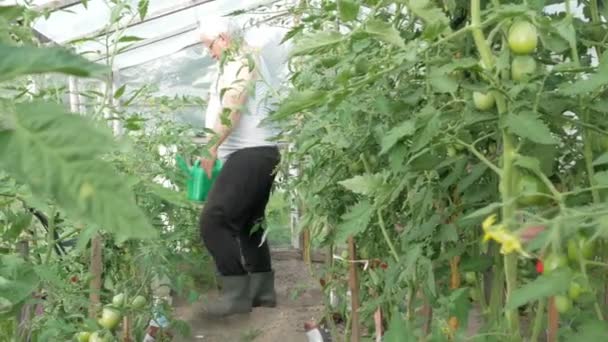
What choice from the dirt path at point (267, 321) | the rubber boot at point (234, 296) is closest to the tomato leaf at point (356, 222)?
the dirt path at point (267, 321)

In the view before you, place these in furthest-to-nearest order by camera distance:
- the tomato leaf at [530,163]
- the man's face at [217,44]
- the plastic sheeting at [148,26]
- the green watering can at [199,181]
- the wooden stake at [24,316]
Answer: the plastic sheeting at [148,26] → the green watering can at [199,181] → the man's face at [217,44] → the wooden stake at [24,316] → the tomato leaf at [530,163]

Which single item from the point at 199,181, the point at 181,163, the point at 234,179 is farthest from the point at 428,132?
the point at 199,181

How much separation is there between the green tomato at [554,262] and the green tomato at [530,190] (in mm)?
72

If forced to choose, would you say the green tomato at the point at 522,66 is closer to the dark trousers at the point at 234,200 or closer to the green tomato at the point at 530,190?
the green tomato at the point at 530,190

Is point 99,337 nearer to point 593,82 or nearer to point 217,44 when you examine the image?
point 593,82

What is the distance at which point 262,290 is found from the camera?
408cm

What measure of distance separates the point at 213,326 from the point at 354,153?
2.42m

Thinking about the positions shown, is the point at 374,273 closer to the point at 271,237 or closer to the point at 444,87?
the point at 444,87

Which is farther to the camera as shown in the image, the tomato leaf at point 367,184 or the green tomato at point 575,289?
the tomato leaf at point 367,184

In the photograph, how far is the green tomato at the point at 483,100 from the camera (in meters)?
1.00

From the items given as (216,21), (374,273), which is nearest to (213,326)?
(216,21)

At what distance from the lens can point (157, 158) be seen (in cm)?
324

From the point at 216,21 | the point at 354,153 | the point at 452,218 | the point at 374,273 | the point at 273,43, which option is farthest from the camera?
the point at 273,43

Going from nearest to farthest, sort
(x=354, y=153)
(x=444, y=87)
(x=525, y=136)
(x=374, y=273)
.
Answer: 1. (x=525, y=136)
2. (x=444, y=87)
3. (x=354, y=153)
4. (x=374, y=273)
